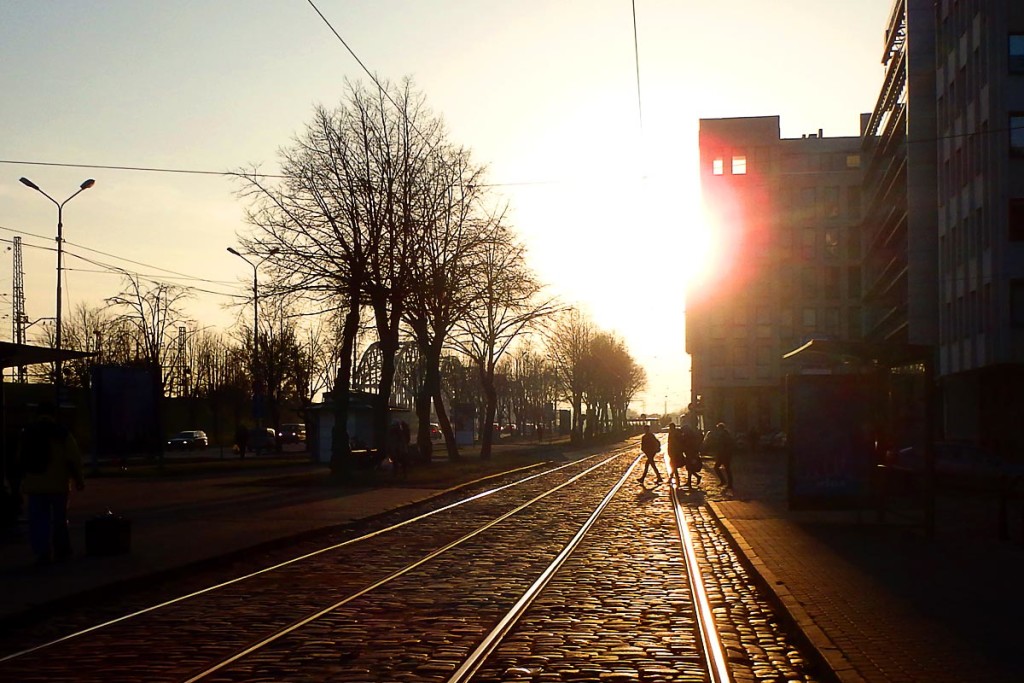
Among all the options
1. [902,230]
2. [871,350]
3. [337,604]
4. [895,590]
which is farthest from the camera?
[902,230]

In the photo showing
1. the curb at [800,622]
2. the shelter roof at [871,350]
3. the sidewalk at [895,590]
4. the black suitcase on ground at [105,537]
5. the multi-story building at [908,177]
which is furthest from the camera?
the multi-story building at [908,177]

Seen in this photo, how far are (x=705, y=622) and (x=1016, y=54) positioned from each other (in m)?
40.4

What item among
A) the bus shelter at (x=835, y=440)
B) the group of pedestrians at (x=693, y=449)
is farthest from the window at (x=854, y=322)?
the bus shelter at (x=835, y=440)

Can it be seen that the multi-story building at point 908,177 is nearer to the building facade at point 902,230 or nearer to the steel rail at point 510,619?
the building facade at point 902,230

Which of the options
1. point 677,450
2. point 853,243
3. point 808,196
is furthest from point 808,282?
point 677,450

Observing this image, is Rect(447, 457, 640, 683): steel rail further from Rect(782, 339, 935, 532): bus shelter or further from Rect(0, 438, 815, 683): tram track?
Rect(782, 339, 935, 532): bus shelter

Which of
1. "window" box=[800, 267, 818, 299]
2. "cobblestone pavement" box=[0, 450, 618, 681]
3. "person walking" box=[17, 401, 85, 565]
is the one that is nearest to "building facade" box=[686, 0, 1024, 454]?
"window" box=[800, 267, 818, 299]

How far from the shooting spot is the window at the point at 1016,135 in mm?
44469

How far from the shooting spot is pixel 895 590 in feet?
38.7

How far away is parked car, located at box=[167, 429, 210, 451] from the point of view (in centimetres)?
8106

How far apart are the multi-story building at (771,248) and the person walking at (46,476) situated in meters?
85.2

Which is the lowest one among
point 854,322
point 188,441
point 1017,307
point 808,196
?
point 188,441

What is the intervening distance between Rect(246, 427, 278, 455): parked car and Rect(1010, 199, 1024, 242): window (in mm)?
41302

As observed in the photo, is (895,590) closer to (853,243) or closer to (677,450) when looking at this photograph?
(677,450)
